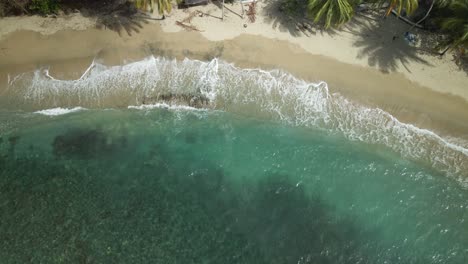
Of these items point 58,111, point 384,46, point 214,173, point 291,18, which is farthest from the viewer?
point 291,18

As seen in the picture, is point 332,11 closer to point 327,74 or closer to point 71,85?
point 327,74

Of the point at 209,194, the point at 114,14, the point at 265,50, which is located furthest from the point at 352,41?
the point at 114,14

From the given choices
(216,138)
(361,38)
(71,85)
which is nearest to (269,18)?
(361,38)

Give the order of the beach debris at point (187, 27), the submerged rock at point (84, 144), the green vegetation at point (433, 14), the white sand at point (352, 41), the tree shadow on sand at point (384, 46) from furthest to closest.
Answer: the beach debris at point (187, 27)
the tree shadow on sand at point (384, 46)
the white sand at point (352, 41)
the submerged rock at point (84, 144)
the green vegetation at point (433, 14)

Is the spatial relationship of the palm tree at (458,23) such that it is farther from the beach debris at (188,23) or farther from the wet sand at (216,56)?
the beach debris at (188,23)

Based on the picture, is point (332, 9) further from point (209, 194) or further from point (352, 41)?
point (209, 194)

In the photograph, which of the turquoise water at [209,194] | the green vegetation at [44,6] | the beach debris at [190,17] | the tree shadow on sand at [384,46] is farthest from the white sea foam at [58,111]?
the tree shadow on sand at [384,46]
